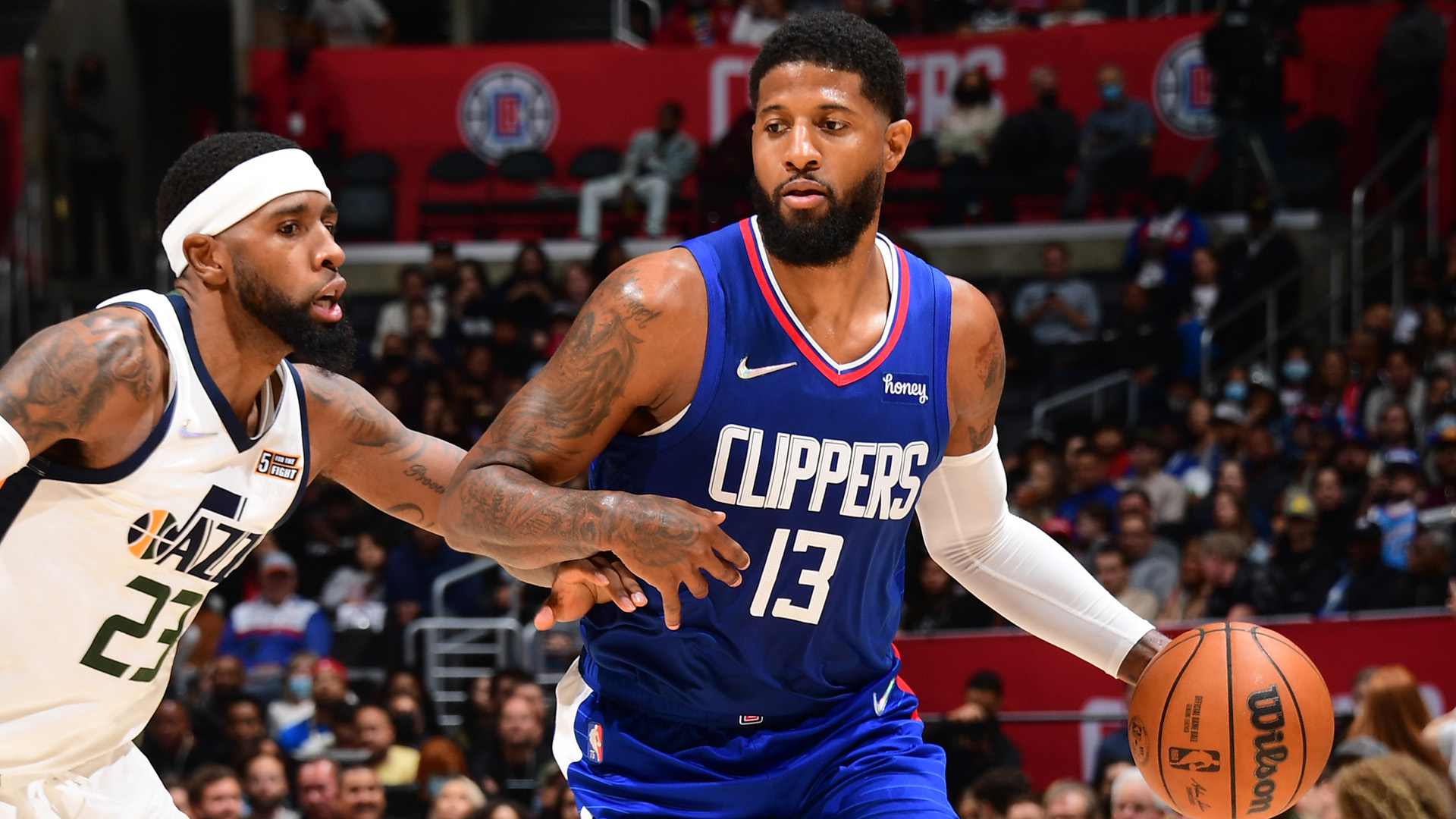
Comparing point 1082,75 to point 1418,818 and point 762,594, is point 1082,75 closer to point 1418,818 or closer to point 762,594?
point 1418,818

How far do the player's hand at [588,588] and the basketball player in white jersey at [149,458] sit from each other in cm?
43

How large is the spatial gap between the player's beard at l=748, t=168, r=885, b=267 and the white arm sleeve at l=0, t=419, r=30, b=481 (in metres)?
1.61

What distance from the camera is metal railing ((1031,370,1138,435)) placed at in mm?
12828

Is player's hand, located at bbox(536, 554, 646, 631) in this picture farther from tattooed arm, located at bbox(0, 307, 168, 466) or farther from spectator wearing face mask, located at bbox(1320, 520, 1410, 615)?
spectator wearing face mask, located at bbox(1320, 520, 1410, 615)

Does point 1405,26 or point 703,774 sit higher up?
point 1405,26

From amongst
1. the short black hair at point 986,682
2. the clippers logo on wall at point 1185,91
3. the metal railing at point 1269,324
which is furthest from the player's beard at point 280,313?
the clippers logo on wall at point 1185,91

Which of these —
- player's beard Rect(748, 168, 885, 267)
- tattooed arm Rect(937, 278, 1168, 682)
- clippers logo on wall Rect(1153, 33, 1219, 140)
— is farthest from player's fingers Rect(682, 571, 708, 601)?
clippers logo on wall Rect(1153, 33, 1219, 140)

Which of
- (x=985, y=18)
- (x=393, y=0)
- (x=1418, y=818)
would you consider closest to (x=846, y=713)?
(x=1418, y=818)

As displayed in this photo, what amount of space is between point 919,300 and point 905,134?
37 cm

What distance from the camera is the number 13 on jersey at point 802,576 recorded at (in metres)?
3.57

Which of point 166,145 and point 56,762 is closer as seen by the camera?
point 56,762

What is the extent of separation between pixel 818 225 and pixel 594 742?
3.98ft

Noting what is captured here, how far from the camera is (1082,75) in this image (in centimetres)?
1599

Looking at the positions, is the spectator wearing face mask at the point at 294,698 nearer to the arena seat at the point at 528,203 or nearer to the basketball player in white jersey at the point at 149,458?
the basketball player in white jersey at the point at 149,458
